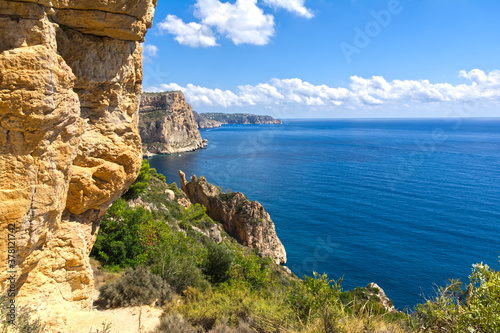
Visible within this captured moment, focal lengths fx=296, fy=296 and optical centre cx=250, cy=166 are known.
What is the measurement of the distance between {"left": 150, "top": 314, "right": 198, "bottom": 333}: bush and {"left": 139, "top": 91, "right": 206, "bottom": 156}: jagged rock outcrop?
116 metres

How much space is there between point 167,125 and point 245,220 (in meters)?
106

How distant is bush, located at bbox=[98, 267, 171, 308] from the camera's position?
34.6 feet

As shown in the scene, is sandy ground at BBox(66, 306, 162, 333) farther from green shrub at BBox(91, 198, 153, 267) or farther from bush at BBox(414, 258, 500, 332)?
bush at BBox(414, 258, 500, 332)

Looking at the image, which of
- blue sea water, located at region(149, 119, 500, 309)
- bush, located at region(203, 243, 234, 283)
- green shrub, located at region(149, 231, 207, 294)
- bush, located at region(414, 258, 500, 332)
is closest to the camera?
bush, located at region(414, 258, 500, 332)

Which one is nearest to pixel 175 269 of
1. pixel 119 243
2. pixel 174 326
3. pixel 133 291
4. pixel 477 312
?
pixel 133 291

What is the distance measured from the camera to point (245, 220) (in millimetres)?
38469

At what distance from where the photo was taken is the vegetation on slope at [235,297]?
579cm

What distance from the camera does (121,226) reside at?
1652 centimetres

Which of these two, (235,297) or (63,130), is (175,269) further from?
(63,130)

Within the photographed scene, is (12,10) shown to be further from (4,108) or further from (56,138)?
(56,138)

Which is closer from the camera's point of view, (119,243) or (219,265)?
(119,243)

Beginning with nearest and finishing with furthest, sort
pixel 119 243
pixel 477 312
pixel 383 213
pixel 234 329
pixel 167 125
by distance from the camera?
pixel 477 312
pixel 234 329
pixel 119 243
pixel 383 213
pixel 167 125

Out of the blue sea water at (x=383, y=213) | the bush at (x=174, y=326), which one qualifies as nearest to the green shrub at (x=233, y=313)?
the bush at (x=174, y=326)

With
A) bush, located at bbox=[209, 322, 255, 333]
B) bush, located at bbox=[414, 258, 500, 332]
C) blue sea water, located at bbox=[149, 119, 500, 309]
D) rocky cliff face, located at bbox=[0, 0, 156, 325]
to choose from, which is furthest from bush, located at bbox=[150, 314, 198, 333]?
blue sea water, located at bbox=[149, 119, 500, 309]
